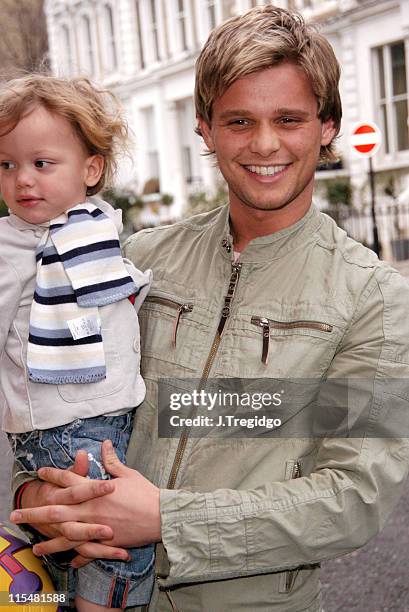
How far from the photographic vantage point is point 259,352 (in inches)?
78.1

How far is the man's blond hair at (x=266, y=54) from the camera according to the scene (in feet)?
6.69

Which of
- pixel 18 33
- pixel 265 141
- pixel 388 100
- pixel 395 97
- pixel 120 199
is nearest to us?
pixel 265 141

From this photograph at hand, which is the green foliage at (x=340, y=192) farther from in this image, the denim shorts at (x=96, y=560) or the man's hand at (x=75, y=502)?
the man's hand at (x=75, y=502)

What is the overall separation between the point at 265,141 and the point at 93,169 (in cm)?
59

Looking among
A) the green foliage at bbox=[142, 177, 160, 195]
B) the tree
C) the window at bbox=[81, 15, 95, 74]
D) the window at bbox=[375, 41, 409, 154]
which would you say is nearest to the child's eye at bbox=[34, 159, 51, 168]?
the window at bbox=[375, 41, 409, 154]

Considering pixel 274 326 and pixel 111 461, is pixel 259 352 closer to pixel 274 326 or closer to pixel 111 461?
pixel 274 326

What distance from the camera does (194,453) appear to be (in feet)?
6.57

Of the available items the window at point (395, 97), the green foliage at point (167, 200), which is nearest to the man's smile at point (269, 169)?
the window at point (395, 97)

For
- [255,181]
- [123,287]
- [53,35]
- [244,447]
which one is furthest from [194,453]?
[53,35]

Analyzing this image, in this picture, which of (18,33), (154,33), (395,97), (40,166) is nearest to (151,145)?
(154,33)

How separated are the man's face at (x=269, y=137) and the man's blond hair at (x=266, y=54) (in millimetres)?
22

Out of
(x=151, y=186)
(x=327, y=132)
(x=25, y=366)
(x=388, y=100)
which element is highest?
(x=388, y=100)

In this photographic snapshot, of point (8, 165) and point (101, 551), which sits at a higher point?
point (8, 165)

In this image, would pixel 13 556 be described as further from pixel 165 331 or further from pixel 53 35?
pixel 53 35
